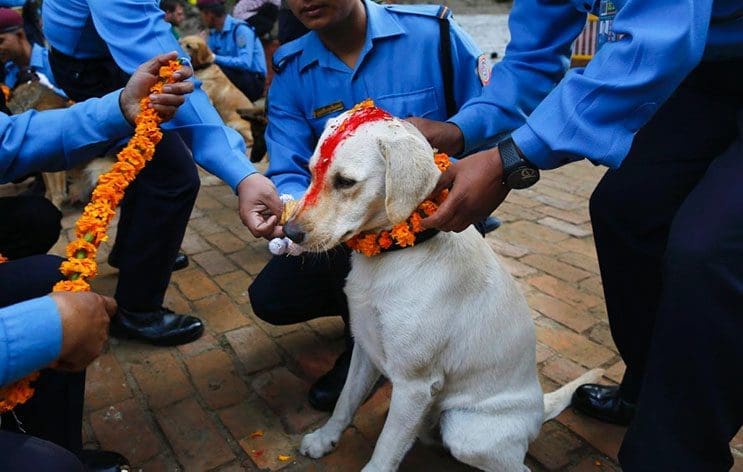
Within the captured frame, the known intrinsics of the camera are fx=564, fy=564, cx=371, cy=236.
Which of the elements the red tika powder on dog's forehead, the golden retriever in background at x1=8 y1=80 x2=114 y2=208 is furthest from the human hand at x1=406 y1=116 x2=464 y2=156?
the golden retriever in background at x1=8 y1=80 x2=114 y2=208

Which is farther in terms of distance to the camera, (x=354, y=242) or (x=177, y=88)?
(x=177, y=88)

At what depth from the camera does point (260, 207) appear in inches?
94.0

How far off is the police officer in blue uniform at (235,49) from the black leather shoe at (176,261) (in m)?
4.24

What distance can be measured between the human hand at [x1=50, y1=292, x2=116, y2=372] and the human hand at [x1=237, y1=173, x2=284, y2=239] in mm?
728

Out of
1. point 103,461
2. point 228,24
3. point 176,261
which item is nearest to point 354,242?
point 103,461

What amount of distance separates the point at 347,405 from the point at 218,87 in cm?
601

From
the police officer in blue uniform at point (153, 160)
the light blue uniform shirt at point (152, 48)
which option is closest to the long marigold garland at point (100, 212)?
the police officer in blue uniform at point (153, 160)

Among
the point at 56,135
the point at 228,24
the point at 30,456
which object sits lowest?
the point at 228,24

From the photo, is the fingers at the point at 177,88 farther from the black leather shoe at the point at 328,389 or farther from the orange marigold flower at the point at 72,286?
the black leather shoe at the point at 328,389

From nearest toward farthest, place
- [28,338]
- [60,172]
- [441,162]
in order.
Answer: [28,338], [441,162], [60,172]

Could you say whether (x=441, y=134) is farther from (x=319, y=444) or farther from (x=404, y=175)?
(x=319, y=444)

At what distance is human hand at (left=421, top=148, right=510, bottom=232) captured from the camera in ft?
5.90

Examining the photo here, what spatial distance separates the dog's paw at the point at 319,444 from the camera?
8.08ft

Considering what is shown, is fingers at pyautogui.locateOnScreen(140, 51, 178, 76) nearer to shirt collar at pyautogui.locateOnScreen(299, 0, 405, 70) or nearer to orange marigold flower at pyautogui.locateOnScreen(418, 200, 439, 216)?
shirt collar at pyautogui.locateOnScreen(299, 0, 405, 70)
